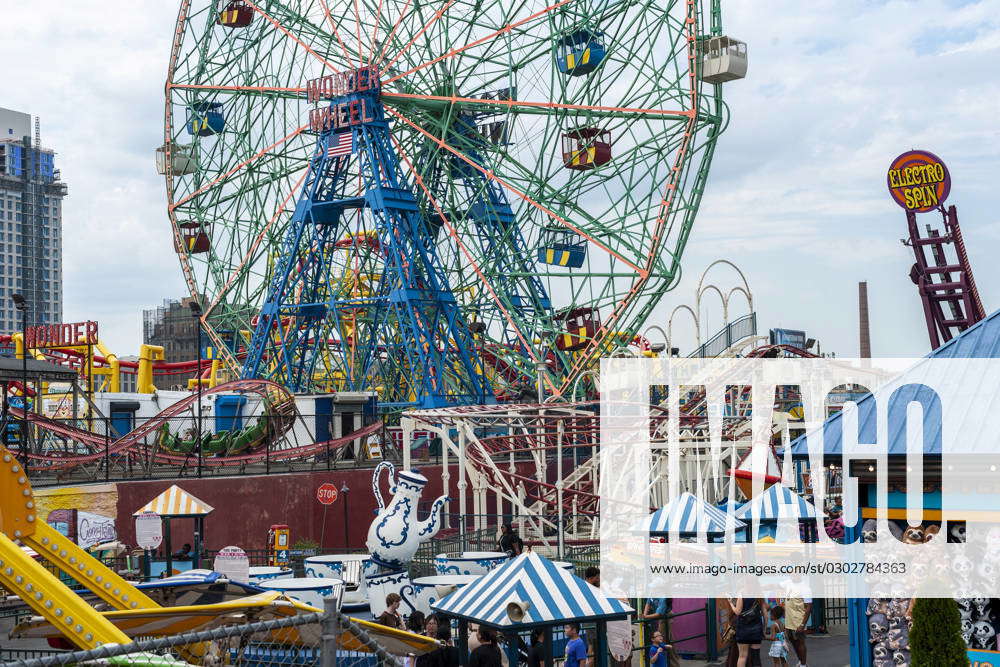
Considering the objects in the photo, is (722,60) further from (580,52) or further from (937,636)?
(937,636)

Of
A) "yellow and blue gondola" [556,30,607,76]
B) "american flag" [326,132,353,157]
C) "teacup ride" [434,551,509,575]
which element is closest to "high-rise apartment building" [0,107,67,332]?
"american flag" [326,132,353,157]

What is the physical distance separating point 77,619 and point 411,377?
3698 centimetres

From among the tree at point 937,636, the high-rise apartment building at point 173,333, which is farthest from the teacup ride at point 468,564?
the high-rise apartment building at point 173,333

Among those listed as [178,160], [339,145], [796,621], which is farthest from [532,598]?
[178,160]

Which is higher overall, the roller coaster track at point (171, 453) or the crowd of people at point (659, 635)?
the roller coaster track at point (171, 453)

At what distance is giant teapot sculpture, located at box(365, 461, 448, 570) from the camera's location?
17.8 metres

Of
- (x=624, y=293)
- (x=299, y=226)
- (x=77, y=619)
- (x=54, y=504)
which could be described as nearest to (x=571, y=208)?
(x=624, y=293)

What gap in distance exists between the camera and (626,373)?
103ft

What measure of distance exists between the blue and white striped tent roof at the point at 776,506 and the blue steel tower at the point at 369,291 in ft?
79.0

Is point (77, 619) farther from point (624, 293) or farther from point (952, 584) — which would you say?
point (624, 293)

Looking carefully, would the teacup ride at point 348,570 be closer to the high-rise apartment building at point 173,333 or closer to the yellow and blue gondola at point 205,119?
the yellow and blue gondola at point 205,119

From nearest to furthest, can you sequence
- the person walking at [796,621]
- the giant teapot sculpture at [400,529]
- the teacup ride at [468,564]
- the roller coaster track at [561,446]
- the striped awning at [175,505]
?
the person walking at [796,621]
the giant teapot sculpture at [400,529]
the teacup ride at [468,564]
the striped awning at [175,505]
the roller coaster track at [561,446]

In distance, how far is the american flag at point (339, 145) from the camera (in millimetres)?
45625

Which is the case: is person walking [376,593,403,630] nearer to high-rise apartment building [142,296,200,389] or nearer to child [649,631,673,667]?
child [649,631,673,667]
